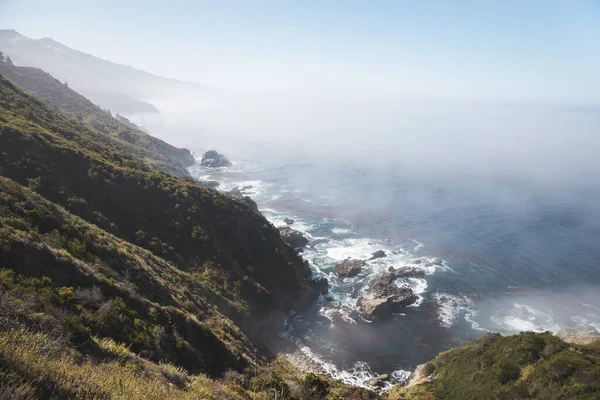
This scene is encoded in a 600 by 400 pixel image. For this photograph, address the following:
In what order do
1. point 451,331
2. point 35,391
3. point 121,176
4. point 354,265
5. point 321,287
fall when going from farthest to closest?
point 354,265, point 321,287, point 451,331, point 121,176, point 35,391

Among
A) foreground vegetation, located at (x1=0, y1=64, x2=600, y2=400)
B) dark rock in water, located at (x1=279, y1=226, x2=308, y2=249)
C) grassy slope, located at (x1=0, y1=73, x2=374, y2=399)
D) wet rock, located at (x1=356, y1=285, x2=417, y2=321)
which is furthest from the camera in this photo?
dark rock in water, located at (x1=279, y1=226, x2=308, y2=249)

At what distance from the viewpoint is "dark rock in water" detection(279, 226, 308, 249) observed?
70312 millimetres

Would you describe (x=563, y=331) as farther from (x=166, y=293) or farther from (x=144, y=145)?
(x=144, y=145)

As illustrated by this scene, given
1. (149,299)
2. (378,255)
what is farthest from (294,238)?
(149,299)

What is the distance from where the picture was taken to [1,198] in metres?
22.3

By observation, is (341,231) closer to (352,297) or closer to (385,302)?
(352,297)

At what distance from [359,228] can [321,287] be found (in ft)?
102

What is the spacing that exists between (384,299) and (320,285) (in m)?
10.5

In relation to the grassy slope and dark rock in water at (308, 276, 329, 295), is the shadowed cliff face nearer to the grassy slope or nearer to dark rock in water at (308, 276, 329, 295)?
the grassy slope

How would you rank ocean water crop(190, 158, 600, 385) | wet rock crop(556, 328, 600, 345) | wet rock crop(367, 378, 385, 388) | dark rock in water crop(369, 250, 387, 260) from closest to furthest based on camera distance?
wet rock crop(367, 378, 385, 388) < wet rock crop(556, 328, 600, 345) < ocean water crop(190, 158, 600, 385) < dark rock in water crop(369, 250, 387, 260)

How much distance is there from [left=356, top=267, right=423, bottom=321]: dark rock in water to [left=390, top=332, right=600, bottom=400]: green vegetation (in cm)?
1320

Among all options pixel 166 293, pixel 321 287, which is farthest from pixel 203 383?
pixel 321 287

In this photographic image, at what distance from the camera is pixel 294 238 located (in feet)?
234

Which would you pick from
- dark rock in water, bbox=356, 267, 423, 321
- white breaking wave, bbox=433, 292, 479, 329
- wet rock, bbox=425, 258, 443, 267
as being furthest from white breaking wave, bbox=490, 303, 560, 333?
wet rock, bbox=425, 258, 443, 267
